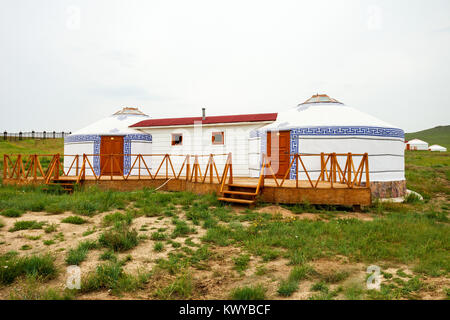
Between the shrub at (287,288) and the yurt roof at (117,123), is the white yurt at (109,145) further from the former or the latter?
the shrub at (287,288)

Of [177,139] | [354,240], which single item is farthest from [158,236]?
[177,139]

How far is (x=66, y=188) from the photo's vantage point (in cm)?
1138

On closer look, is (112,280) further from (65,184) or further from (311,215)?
(65,184)

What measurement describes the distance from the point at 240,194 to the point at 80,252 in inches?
191

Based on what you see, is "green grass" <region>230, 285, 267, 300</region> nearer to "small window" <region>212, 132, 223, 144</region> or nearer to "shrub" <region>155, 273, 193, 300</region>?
"shrub" <region>155, 273, 193, 300</region>

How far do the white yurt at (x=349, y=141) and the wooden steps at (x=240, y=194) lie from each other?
→ 3.02m

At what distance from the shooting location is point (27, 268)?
14.8 ft

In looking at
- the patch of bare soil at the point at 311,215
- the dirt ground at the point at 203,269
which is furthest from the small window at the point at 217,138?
the dirt ground at the point at 203,269

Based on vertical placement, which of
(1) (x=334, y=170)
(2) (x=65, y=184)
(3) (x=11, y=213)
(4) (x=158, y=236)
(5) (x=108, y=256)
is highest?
(1) (x=334, y=170)

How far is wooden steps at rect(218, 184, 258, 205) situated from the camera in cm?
867

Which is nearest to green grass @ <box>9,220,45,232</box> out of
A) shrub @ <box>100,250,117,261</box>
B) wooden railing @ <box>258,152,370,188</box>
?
shrub @ <box>100,250,117,261</box>

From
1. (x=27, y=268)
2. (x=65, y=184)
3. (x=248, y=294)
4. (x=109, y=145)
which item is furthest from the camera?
(x=109, y=145)
